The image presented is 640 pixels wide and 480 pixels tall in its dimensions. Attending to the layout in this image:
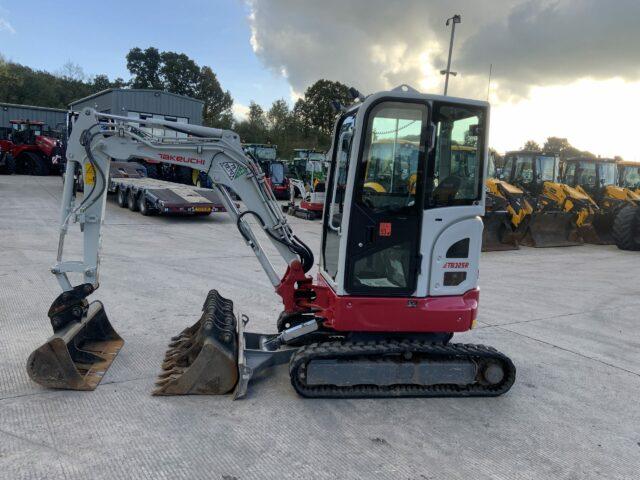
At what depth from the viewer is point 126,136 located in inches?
177

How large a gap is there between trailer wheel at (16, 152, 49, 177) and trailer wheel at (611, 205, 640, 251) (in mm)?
26893

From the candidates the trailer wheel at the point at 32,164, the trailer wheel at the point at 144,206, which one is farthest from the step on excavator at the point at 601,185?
the trailer wheel at the point at 32,164

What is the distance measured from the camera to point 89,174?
448cm

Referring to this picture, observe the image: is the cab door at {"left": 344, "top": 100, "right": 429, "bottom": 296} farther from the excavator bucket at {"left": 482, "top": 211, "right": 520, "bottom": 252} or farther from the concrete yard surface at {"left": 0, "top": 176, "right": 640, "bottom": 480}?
the excavator bucket at {"left": 482, "top": 211, "right": 520, "bottom": 252}

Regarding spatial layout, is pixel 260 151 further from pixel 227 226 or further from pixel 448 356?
pixel 448 356

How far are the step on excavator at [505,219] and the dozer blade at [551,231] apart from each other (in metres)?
0.25

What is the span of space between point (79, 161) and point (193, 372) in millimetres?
2139

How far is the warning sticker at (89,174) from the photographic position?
14.7 ft

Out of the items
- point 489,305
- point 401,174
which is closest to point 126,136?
point 401,174

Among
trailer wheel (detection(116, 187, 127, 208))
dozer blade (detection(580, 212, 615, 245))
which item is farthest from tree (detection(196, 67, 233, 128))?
dozer blade (detection(580, 212, 615, 245))

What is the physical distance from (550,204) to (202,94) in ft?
203

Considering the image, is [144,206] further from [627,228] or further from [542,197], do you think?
[627,228]

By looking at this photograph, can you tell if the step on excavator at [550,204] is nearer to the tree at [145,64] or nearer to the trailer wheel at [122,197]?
the trailer wheel at [122,197]

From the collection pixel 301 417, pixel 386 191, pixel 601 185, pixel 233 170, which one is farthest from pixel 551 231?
pixel 301 417
